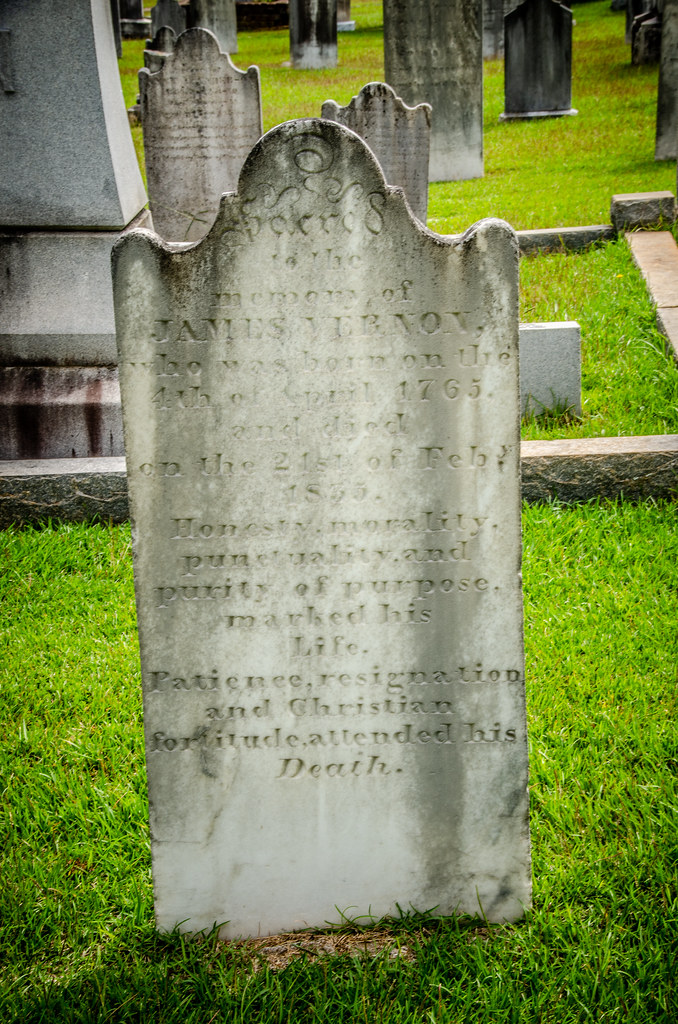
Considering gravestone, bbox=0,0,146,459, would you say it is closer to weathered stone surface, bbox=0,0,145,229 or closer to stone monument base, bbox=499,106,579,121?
weathered stone surface, bbox=0,0,145,229

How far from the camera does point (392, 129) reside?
7.61 metres

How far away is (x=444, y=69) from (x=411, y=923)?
11648mm

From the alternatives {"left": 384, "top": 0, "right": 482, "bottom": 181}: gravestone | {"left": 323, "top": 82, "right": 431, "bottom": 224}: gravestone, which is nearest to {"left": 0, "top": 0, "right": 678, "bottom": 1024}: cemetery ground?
{"left": 323, "top": 82, "right": 431, "bottom": 224}: gravestone

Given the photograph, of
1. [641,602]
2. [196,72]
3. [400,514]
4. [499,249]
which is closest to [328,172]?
[499,249]

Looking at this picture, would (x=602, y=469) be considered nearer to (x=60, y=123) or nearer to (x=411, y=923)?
(x=411, y=923)

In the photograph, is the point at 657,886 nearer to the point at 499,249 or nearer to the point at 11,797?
the point at 499,249

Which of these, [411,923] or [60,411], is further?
[60,411]

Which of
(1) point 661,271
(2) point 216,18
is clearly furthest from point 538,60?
(2) point 216,18

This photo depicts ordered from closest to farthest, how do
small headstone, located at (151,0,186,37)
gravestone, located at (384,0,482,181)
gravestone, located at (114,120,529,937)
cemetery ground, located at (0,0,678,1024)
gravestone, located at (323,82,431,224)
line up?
gravestone, located at (114,120,529,937) → cemetery ground, located at (0,0,678,1024) → gravestone, located at (323,82,431,224) → gravestone, located at (384,0,482,181) → small headstone, located at (151,0,186,37)

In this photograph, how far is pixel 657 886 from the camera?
258 centimetres

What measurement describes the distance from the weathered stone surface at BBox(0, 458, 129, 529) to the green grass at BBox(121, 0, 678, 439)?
6.91ft

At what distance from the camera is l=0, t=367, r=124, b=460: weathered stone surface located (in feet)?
17.2

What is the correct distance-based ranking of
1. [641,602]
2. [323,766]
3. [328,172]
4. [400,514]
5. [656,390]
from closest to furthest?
[328,172] < [400,514] < [323,766] < [641,602] < [656,390]

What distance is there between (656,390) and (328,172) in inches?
149
